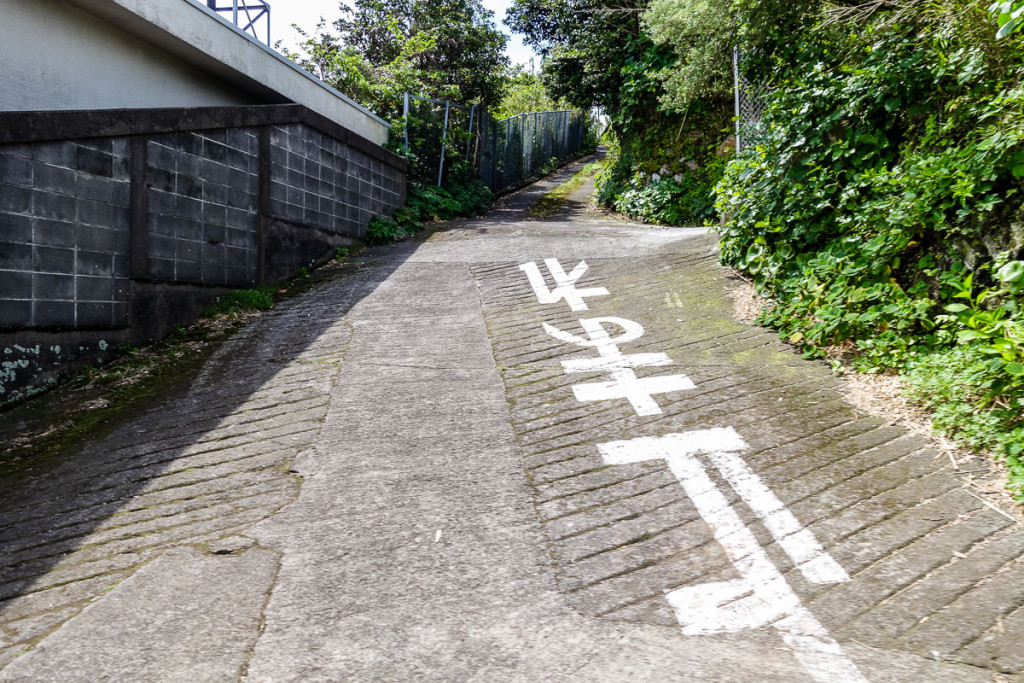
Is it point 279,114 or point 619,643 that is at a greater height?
point 279,114

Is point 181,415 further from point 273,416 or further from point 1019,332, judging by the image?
point 1019,332

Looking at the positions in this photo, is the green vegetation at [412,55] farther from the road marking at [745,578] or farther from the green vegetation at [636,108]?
the road marking at [745,578]

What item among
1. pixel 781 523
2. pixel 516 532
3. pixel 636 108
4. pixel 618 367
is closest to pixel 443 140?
pixel 636 108

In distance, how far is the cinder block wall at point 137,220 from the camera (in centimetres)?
509

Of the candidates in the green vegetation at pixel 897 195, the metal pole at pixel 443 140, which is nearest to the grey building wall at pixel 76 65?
the metal pole at pixel 443 140

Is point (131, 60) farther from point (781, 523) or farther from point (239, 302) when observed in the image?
point (781, 523)

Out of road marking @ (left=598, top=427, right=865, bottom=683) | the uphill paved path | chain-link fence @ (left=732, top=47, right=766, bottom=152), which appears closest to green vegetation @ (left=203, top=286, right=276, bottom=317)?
the uphill paved path

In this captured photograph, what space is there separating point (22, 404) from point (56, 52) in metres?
3.58

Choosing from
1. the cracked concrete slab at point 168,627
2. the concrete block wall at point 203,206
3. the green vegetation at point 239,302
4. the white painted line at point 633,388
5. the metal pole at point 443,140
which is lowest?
the cracked concrete slab at point 168,627

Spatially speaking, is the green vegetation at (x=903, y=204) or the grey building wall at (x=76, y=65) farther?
the grey building wall at (x=76, y=65)

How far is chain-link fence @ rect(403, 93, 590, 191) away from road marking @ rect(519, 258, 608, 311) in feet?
18.2

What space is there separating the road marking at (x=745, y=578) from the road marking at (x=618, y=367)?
2.24ft

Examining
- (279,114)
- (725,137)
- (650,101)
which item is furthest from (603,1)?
(279,114)

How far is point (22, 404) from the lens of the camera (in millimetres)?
5129
